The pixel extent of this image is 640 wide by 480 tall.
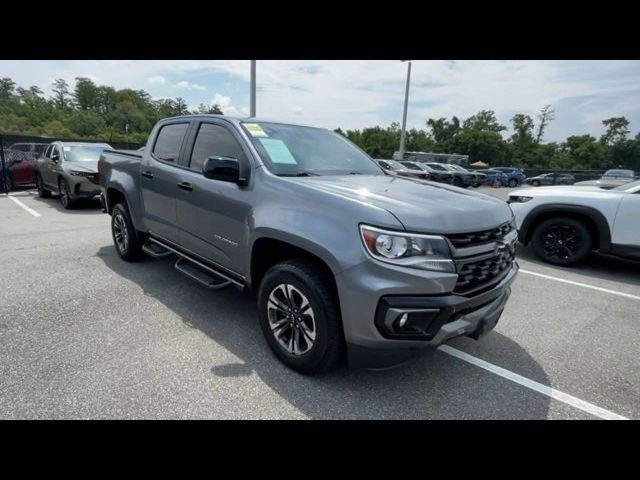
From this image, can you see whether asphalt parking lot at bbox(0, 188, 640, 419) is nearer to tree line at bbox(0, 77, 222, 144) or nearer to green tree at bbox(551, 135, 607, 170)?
tree line at bbox(0, 77, 222, 144)

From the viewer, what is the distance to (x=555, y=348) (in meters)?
3.24

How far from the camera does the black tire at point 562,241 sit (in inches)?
222

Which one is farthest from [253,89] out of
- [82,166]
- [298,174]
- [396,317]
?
[396,317]

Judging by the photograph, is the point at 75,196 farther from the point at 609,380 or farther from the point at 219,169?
the point at 609,380

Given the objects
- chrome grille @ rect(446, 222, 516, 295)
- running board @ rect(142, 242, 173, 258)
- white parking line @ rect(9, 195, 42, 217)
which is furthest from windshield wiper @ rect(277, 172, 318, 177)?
white parking line @ rect(9, 195, 42, 217)

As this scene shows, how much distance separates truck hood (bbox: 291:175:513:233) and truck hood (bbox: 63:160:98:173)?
8.43 metres

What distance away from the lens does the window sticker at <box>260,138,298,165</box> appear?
3050 mm

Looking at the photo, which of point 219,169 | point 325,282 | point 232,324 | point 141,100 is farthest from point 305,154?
point 141,100

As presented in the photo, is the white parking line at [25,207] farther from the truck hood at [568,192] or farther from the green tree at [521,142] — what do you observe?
the green tree at [521,142]

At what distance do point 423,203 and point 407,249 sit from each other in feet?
1.37

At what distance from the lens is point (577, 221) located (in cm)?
571

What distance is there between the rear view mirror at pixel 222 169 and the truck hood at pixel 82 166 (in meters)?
7.80

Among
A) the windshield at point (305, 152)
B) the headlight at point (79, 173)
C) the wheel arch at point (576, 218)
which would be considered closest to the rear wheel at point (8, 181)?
the headlight at point (79, 173)

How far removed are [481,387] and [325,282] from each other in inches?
54.6
